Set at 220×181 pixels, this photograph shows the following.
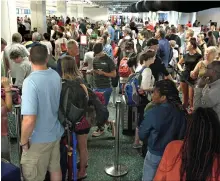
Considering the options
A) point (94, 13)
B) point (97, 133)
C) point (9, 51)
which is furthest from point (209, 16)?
point (94, 13)

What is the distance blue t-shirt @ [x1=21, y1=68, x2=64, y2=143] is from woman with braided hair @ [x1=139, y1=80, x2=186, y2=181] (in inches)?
29.4

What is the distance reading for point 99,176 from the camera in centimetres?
338

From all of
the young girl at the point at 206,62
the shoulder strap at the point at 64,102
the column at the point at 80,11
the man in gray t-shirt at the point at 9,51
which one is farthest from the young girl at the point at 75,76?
the column at the point at 80,11

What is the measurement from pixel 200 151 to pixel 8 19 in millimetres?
6312

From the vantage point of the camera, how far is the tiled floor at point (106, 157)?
339 centimetres

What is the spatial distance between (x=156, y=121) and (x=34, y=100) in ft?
3.16

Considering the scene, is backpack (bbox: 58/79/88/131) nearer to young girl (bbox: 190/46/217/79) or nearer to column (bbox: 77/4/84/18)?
young girl (bbox: 190/46/217/79)

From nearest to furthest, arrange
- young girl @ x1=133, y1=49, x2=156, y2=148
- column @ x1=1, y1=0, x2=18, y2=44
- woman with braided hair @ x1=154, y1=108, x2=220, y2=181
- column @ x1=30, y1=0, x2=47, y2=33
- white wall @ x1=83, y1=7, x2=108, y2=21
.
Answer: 1. woman with braided hair @ x1=154, y1=108, x2=220, y2=181
2. young girl @ x1=133, y1=49, x2=156, y2=148
3. column @ x1=1, y1=0, x2=18, y2=44
4. column @ x1=30, y1=0, x2=47, y2=33
5. white wall @ x1=83, y1=7, x2=108, y2=21

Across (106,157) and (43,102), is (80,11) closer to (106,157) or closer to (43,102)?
(106,157)

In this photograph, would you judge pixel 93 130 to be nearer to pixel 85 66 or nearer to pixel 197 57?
pixel 85 66

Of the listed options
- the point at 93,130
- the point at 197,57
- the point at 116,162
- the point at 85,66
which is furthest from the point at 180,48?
the point at 116,162

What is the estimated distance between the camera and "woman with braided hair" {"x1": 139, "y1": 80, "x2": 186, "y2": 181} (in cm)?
221

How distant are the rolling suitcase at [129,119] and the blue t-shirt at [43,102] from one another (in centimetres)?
206

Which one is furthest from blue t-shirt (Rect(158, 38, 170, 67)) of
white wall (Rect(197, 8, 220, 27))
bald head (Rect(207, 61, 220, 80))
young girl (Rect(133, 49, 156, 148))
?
white wall (Rect(197, 8, 220, 27))
